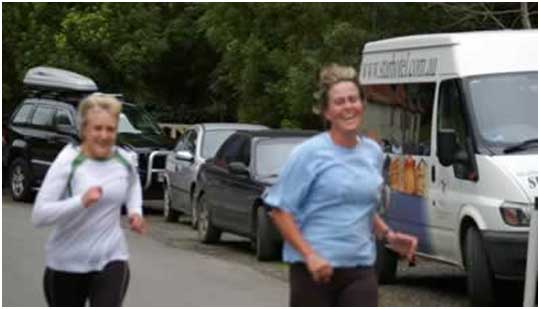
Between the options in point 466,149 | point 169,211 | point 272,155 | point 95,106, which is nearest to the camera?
point 95,106

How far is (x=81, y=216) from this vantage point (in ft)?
21.0

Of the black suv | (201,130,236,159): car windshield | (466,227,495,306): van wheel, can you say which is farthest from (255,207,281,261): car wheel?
the black suv

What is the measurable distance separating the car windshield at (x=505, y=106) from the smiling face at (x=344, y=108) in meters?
4.95

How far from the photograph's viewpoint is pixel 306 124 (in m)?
23.3

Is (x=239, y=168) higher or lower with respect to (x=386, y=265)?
higher

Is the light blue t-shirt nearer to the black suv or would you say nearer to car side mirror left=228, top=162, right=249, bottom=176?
car side mirror left=228, top=162, right=249, bottom=176

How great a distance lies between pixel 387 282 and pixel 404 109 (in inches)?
68.5

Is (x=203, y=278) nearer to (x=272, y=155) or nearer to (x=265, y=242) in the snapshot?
(x=265, y=242)

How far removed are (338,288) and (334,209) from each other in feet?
1.21

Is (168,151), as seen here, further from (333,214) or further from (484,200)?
(333,214)

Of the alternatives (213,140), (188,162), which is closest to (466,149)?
(188,162)

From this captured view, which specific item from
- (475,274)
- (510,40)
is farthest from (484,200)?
(510,40)

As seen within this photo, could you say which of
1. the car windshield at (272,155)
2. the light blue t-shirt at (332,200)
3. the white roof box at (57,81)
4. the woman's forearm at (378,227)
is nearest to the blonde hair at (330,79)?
the light blue t-shirt at (332,200)

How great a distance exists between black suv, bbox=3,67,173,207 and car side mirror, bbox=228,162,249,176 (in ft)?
21.8
